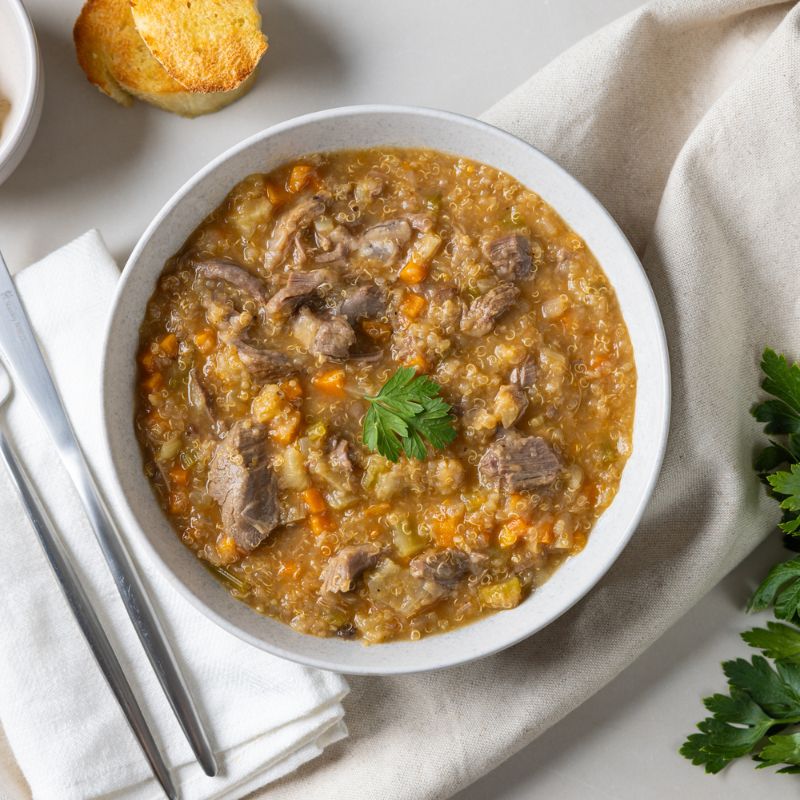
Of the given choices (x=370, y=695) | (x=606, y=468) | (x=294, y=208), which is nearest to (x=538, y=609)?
(x=606, y=468)

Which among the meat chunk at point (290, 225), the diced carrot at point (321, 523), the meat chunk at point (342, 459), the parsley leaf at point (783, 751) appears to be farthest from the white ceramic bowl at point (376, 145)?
the parsley leaf at point (783, 751)

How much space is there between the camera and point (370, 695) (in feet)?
16.1

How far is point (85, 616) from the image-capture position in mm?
4668

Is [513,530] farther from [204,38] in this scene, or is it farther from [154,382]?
[204,38]

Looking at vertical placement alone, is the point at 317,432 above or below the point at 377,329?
below

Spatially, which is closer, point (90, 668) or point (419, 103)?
point (90, 668)

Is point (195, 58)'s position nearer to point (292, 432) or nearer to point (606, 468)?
point (292, 432)

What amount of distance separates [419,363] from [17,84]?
2734 millimetres

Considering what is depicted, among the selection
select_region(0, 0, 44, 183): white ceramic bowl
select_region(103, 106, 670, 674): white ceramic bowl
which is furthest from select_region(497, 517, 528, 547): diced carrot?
select_region(0, 0, 44, 183): white ceramic bowl

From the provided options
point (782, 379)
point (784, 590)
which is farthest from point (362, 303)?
point (784, 590)

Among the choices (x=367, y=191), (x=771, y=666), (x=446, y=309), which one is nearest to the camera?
(x=446, y=309)

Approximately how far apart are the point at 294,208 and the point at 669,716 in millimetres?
3443

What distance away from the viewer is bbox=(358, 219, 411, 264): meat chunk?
13.9 feet

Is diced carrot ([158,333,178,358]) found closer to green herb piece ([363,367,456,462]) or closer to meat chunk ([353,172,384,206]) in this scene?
green herb piece ([363,367,456,462])
